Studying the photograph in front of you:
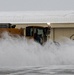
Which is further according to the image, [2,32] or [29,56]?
[2,32]

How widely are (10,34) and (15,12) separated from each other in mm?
18511

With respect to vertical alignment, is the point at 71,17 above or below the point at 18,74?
above

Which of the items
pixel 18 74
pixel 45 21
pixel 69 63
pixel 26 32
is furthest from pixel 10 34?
pixel 45 21

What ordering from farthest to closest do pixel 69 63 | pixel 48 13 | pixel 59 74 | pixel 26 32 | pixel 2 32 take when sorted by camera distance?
pixel 48 13 < pixel 26 32 < pixel 2 32 < pixel 69 63 < pixel 59 74

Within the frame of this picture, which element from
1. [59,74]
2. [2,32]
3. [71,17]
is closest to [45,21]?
[71,17]

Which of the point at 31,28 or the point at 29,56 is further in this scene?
the point at 31,28

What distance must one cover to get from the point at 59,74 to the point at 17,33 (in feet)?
18.8

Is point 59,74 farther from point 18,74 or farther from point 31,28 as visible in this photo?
point 31,28

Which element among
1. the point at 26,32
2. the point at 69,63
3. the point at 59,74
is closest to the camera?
the point at 59,74

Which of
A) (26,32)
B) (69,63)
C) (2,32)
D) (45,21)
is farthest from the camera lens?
(45,21)

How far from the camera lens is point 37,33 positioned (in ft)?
54.4

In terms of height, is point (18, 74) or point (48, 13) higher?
point (48, 13)

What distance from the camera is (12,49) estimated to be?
14000mm

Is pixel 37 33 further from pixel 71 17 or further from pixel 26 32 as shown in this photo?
pixel 71 17
